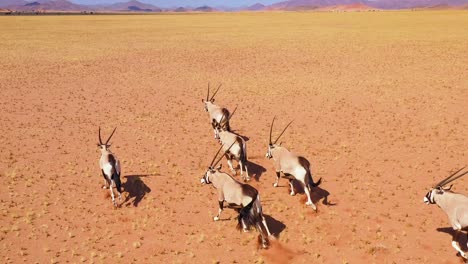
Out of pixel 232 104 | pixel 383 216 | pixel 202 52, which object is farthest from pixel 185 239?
pixel 202 52

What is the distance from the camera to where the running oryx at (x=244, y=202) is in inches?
429

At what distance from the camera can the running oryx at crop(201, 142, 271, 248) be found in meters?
10.9

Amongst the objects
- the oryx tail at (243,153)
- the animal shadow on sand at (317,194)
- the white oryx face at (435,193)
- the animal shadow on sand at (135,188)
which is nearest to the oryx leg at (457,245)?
the white oryx face at (435,193)

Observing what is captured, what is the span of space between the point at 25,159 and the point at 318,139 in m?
12.7

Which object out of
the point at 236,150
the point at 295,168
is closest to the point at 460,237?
the point at 295,168

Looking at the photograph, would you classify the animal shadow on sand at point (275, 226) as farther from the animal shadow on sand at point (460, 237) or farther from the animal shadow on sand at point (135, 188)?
the animal shadow on sand at point (460, 237)

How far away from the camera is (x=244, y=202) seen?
1103cm

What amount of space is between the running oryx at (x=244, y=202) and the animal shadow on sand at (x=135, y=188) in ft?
10.2

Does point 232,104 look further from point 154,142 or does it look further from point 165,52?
point 165,52

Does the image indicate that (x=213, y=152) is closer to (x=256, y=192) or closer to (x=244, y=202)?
(x=244, y=202)

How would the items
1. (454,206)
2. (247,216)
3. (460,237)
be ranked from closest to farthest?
(454,206) → (247,216) → (460,237)

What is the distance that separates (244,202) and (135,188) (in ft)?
17.2

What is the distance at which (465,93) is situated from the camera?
89.7 ft

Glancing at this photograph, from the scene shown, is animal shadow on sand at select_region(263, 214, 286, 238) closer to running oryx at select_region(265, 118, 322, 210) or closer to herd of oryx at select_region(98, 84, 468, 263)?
herd of oryx at select_region(98, 84, 468, 263)
